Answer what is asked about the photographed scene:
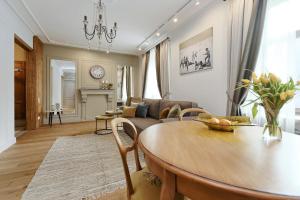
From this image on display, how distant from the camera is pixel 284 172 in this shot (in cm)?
60

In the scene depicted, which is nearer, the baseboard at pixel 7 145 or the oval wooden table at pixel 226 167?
the oval wooden table at pixel 226 167

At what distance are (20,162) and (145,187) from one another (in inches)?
97.3

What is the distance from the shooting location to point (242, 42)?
232 centimetres

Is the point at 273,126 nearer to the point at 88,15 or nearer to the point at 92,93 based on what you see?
the point at 88,15

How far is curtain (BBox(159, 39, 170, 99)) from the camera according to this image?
4.35 metres

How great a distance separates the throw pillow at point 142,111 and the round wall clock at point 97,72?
2929mm

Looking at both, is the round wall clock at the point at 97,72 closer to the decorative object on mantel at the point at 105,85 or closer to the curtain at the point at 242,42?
the decorative object on mantel at the point at 105,85

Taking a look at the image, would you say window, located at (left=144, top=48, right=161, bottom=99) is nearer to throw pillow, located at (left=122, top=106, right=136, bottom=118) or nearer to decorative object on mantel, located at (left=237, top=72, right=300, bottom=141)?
throw pillow, located at (left=122, top=106, right=136, bottom=118)

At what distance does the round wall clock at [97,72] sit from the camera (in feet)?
20.1

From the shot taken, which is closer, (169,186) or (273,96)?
(169,186)

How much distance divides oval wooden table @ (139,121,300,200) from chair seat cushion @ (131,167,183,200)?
0.78 feet

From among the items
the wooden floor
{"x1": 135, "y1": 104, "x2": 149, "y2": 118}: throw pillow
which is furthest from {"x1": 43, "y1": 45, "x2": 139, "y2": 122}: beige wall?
{"x1": 135, "y1": 104, "x2": 149, "y2": 118}: throw pillow

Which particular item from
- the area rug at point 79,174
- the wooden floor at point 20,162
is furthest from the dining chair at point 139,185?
the wooden floor at point 20,162

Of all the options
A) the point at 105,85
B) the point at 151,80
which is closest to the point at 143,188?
the point at 151,80
